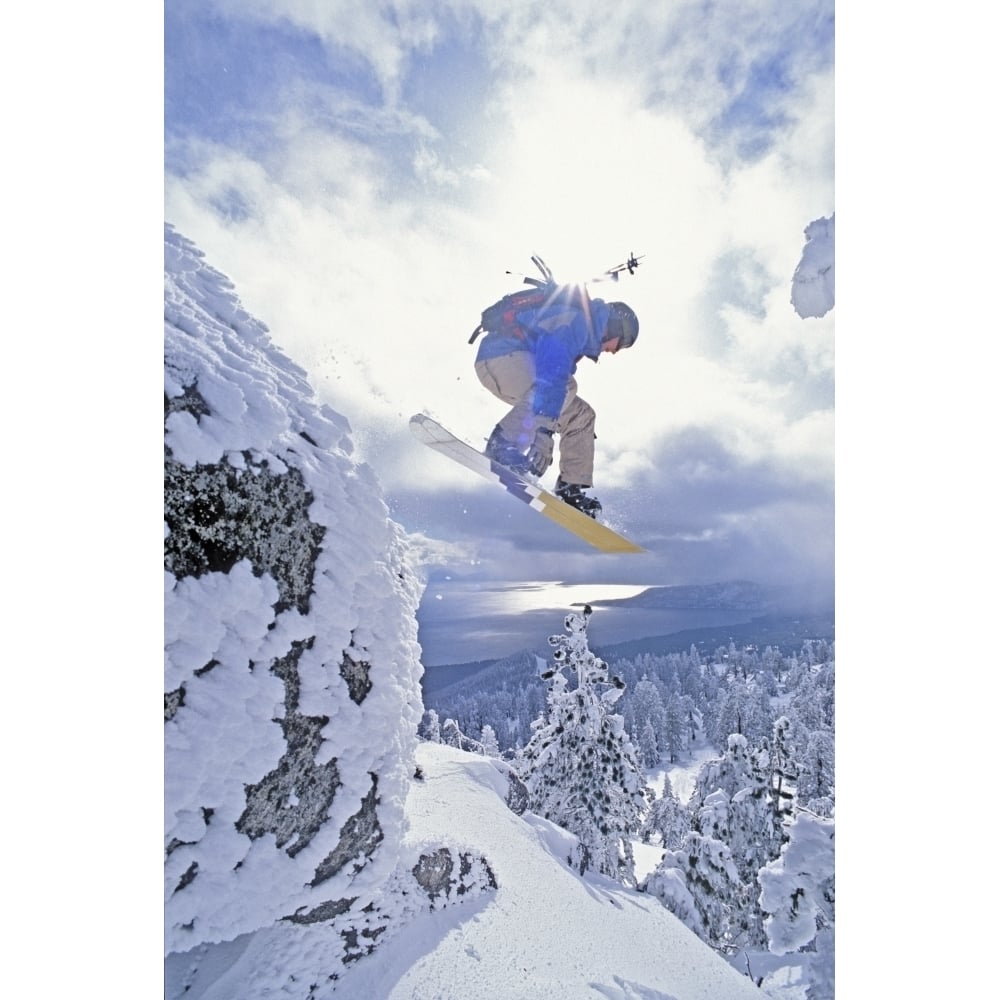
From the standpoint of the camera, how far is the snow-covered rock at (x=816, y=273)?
2605 millimetres

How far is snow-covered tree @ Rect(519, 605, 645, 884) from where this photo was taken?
2.76m

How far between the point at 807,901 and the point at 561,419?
6.77ft

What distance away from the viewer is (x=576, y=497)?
2.76 m

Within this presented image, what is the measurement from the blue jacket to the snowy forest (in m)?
0.95

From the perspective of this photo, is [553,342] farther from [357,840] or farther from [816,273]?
[357,840]

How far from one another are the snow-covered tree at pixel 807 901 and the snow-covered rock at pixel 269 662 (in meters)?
1.49

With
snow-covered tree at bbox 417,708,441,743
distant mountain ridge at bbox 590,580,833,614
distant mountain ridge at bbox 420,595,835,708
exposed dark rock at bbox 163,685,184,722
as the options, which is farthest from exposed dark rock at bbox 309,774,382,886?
distant mountain ridge at bbox 590,580,833,614

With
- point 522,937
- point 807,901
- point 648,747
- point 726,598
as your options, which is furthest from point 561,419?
point 807,901

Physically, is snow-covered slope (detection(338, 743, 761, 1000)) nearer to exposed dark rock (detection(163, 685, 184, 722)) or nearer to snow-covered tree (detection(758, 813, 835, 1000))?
snow-covered tree (detection(758, 813, 835, 1000))

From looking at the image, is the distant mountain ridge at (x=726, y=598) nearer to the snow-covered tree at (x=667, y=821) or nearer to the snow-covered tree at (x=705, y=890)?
the snow-covered tree at (x=667, y=821)

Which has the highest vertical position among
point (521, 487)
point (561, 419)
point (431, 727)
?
point (561, 419)

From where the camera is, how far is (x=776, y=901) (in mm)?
2496
